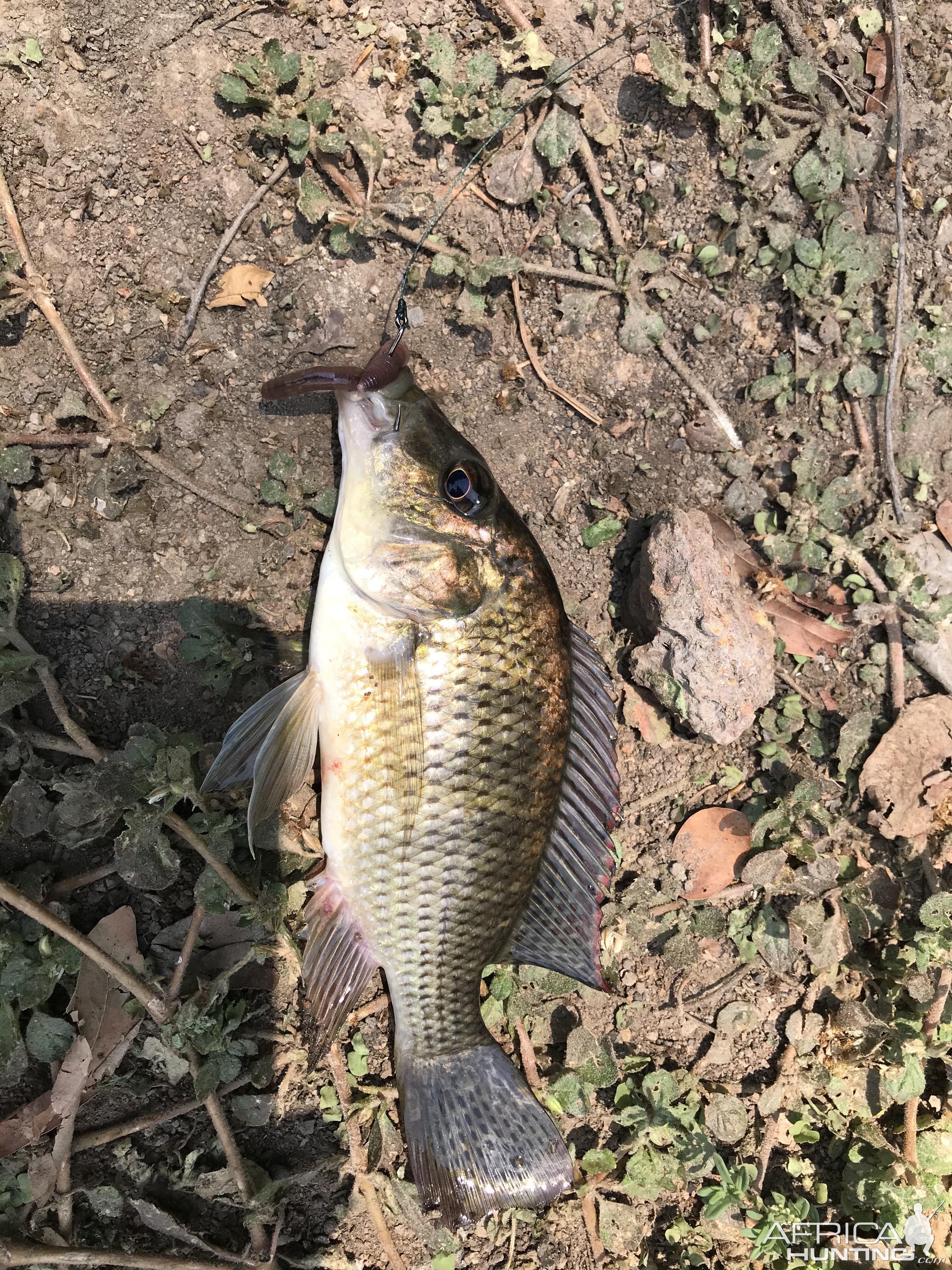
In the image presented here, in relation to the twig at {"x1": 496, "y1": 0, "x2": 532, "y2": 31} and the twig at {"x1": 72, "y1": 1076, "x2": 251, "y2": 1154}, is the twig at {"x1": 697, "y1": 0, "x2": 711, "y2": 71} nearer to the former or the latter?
the twig at {"x1": 496, "y1": 0, "x2": 532, "y2": 31}

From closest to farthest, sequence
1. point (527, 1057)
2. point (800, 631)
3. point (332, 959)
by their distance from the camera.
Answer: point (332, 959), point (527, 1057), point (800, 631)

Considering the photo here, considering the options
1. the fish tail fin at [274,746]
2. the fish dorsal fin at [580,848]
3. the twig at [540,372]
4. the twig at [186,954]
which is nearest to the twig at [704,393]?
the twig at [540,372]

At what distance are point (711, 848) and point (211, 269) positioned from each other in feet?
9.92

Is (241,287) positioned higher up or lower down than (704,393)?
higher up

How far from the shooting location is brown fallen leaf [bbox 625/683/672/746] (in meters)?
3.12

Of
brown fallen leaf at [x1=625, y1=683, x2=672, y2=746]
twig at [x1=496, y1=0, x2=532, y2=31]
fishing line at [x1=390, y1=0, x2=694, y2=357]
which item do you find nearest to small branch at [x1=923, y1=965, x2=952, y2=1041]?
brown fallen leaf at [x1=625, y1=683, x2=672, y2=746]

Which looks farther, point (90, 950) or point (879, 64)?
point (879, 64)

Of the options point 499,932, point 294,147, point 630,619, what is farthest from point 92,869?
point 294,147

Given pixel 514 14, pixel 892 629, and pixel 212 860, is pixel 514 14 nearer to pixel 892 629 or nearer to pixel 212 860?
pixel 892 629

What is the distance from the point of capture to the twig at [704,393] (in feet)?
10.3

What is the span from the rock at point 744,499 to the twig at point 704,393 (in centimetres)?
16

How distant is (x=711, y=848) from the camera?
314cm

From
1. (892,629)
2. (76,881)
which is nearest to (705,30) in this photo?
(892,629)

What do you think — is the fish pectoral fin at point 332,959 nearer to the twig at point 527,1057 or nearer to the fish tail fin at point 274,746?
the fish tail fin at point 274,746
